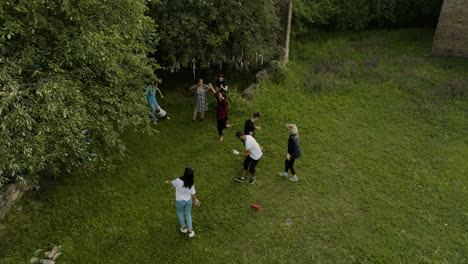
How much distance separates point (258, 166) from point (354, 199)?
2.85 metres

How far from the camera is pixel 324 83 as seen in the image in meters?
14.2

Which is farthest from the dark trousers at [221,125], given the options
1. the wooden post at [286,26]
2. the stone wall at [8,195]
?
the wooden post at [286,26]

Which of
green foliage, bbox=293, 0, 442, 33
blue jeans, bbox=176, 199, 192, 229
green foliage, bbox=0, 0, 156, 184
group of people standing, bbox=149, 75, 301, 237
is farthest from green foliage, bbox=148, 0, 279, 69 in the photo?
blue jeans, bbox=176, 199, 192, 229

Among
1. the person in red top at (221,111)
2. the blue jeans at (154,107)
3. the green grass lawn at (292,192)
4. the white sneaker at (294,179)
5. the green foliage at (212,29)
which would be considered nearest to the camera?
the green grass lawn at (292,192)

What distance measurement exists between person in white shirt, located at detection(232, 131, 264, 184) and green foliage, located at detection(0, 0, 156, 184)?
118 inches

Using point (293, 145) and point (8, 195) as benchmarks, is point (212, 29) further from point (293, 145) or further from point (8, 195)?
point (8, 195)

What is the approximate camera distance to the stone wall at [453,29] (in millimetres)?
15625

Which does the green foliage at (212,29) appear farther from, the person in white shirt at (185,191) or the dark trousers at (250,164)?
the person in white shirt at (185,191)

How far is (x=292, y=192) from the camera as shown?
8.79m

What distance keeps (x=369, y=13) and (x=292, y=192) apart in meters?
16.8

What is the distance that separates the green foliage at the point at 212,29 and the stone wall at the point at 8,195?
686cm

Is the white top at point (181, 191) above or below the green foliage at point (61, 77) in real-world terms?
below

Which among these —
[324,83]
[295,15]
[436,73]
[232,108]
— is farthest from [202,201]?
[295,15]

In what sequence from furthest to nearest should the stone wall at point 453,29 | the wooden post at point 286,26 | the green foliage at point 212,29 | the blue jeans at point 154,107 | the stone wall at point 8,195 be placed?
the wooden post at point 286,26 < the stone wall at point 453,29 < the green foliage at point 212,29 < the blue jeans at point 154,107 < the stone wall at point 8,195
